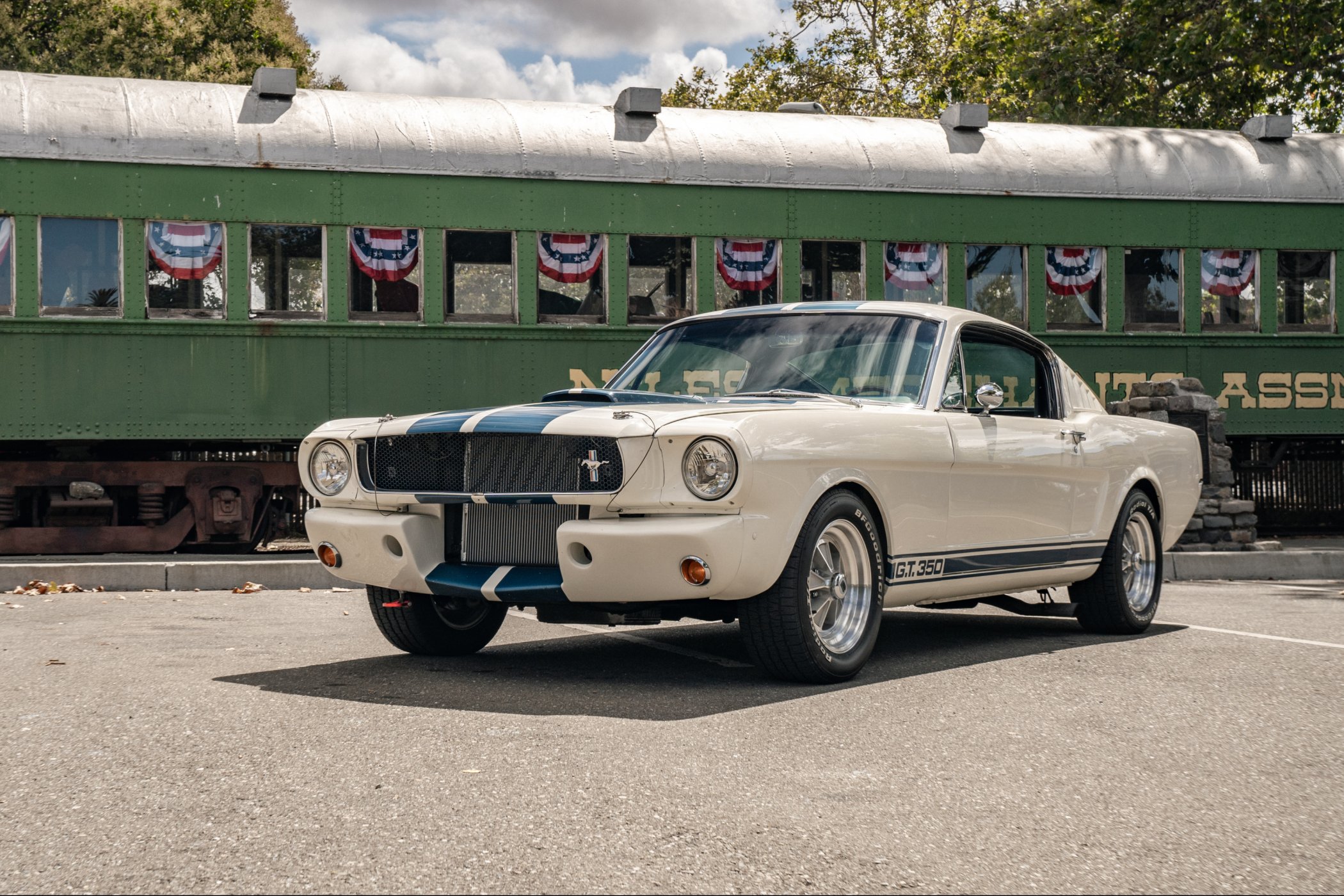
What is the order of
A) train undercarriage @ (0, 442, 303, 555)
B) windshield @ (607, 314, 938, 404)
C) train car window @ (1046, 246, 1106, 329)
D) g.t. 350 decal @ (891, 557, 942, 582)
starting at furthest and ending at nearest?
train car window @ (1046, 246, 1106, 329) < train undercarriage @ (0, 442, 303, 555) < windshield @ (607, 314, 938, 404) < g.t. 350 decal @ (891, 557, 942, 582)

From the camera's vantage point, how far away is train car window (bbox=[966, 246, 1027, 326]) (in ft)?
43.8

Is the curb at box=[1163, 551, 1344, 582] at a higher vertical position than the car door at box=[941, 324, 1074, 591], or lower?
lower

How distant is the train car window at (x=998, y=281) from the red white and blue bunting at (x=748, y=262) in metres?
1.78

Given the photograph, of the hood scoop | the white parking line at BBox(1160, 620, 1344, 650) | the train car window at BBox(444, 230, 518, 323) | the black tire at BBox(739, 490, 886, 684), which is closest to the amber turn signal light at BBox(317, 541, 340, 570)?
the hood scoop

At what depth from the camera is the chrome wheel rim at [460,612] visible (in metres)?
6.57

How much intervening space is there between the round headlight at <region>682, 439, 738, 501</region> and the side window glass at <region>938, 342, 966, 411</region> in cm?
154

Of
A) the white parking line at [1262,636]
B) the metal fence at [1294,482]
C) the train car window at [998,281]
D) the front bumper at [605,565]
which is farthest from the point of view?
the metal fence at [1294,482]

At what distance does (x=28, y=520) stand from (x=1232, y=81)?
19.2 m

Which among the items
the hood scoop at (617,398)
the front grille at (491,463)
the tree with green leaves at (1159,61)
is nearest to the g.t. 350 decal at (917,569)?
the hood scoop at (617,398)

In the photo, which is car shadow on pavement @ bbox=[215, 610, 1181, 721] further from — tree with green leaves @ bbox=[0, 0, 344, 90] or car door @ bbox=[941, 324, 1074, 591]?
tree with green leaves @ bbox=[0, 0, 344, 90]

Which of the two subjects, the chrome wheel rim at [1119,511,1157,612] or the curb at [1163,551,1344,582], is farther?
the curb at [1163,551,1344,582]

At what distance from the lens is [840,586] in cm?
591

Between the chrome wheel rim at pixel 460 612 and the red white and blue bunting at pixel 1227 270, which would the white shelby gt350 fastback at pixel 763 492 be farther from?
the red white and blue bunting at pixel 1227 270

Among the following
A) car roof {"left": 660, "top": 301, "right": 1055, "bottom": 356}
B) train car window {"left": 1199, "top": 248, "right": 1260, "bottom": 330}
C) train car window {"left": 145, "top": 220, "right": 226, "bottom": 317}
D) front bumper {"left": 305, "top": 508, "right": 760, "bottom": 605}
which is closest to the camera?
front bumper {"left": 305, "top": 508, "right": 760, "bottom": 605}
